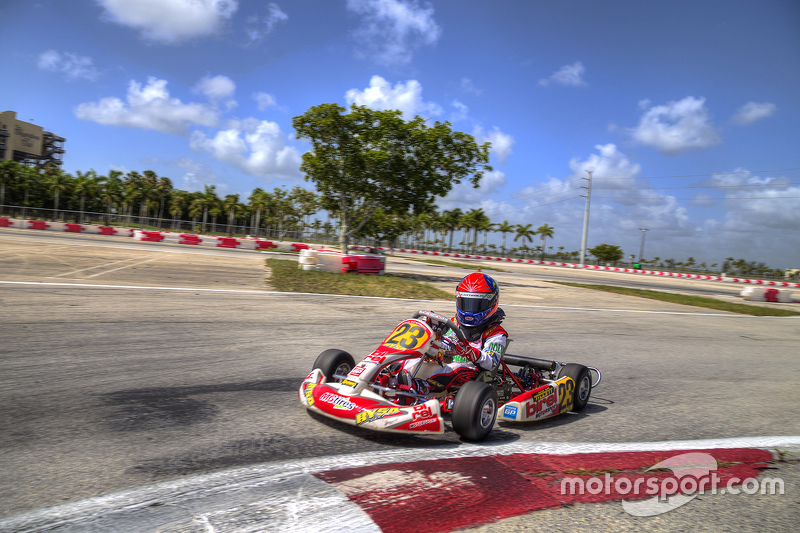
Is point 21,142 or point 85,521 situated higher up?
point 21,142

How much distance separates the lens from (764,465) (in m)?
3.54

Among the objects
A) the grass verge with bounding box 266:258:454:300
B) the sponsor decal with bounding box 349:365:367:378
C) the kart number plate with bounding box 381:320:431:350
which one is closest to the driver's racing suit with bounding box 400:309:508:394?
the kart number plate with bounding box 381:320:431:350

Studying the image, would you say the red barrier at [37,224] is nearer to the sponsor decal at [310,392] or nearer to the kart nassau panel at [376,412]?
the sponsor decal at [310,392]

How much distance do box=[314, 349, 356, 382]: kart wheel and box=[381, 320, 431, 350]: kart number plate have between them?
0.52 metres

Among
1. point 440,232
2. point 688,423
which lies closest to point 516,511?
point 688,423

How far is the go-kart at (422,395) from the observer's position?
3.40 m

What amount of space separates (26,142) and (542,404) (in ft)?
372

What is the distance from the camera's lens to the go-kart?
3396 mm

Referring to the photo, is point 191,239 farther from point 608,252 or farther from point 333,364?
point 608,252

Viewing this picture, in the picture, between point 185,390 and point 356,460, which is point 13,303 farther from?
point 356,460

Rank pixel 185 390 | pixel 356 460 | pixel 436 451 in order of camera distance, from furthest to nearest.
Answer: pixel 185 390 < pixel 436 451 < pixel 356 460

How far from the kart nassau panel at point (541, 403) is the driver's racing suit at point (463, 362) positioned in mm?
421

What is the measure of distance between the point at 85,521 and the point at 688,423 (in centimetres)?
474

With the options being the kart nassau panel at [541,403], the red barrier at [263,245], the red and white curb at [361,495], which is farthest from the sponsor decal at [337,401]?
the red barrier at [263,245]
